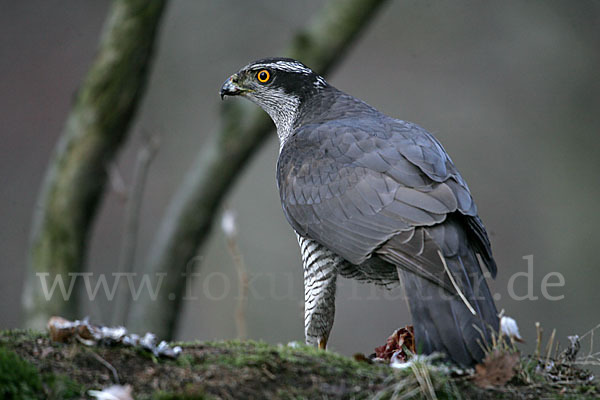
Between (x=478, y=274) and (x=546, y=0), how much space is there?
888 centimetres

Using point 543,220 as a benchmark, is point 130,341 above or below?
below

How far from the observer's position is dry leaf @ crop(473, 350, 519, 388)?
2850mm

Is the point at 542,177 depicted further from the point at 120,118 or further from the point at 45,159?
the point at 45,159

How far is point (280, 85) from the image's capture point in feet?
17.5

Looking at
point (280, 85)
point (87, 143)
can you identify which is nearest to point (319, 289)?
point (280, 85)

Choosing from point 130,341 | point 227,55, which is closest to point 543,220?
point 227,55

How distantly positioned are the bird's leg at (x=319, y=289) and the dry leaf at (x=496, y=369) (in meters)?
1.41

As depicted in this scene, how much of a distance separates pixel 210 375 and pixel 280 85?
10.5 ft

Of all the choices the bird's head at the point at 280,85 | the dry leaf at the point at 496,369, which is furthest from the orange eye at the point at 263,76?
the dry leaf at the point at 496,369

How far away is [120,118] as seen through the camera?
6.17 metres

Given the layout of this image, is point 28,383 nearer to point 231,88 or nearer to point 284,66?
point 231,88

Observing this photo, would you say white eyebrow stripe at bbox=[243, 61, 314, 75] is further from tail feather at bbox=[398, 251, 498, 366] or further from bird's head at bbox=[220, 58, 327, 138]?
tail feather at bbox=[398, 251, 498, 366]

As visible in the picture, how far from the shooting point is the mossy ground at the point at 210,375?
240 cm

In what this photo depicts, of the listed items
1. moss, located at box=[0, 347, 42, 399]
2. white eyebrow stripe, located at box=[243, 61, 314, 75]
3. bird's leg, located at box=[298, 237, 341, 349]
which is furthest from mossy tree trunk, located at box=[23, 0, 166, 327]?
moss, located at box=[0, 347, 42, 399]
